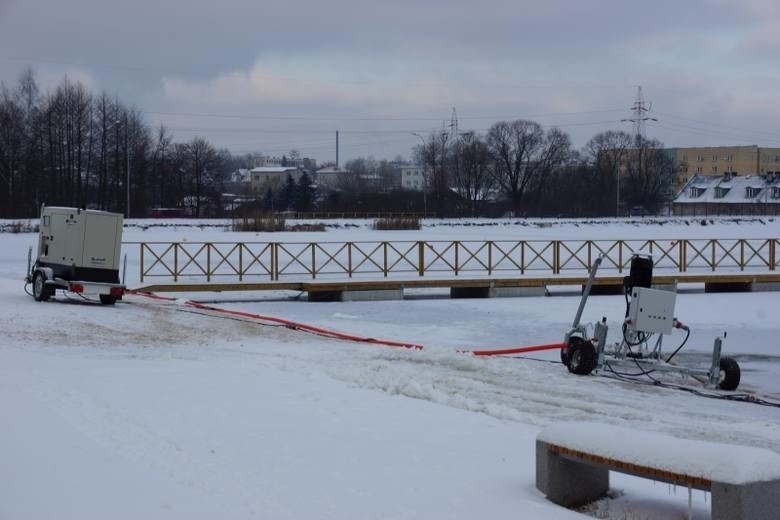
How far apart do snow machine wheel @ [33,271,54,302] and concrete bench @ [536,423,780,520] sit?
1498 centimetres

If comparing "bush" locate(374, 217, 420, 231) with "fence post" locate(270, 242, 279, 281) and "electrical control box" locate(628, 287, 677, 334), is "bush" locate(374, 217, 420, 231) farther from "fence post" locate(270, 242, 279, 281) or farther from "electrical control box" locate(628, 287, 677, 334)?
"electrical control box" locate(628, 287, 677, 334)

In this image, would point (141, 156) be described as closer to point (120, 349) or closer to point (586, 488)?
point (120, 349)

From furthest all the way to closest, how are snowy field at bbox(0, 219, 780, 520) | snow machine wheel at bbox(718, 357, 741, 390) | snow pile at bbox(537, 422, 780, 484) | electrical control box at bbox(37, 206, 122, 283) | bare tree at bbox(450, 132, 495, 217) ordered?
1. bare tree at bbox(450, 132, 495, 217)
2. electrical control box at bbox(37, 206, 122, 283)
3. snow machine wheel at bbox(718, 357, 741, 390)
4. snowy field at bbox(0, 219, 780, 520)
5. snow pile at bbox(537, 422, 780, 484)

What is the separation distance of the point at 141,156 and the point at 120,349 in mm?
59822

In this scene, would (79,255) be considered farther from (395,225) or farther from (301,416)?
(395,225)

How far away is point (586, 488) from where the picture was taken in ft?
20.2

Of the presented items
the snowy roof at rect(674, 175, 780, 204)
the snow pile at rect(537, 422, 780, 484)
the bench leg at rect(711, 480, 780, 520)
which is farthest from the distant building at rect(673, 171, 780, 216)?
the bench leg at rect(711, 480, 780, 520)

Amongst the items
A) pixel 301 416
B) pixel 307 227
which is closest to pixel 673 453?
pixel 301 416

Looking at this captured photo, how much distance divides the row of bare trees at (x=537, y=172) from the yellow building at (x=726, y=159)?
33.1 metres

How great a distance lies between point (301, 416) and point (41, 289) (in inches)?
488

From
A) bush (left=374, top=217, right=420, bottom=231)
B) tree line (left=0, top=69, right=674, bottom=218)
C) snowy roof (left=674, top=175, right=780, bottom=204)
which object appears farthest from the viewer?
snowy roof (left=674, top=175, right=780, bottom=204)

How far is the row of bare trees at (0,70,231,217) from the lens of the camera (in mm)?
61312

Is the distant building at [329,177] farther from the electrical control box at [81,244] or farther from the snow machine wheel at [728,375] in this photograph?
the snow machine wheel at [728,375]

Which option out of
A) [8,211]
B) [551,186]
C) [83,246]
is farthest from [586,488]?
[551,186]
